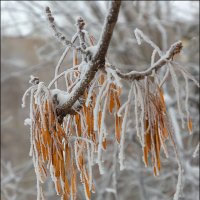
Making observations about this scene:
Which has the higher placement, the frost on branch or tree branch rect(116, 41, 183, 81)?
tree branch rect(116, 41, 183, 81)

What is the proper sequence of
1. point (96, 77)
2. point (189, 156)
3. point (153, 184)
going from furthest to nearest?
point (153, 184) → point (189, 156) → point (96, 77)

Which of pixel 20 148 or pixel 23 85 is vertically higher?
pixel 23 85

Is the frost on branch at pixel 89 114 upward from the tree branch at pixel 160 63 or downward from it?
downward

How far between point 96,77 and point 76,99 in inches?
4.2

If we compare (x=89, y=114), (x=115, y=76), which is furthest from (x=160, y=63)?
(x=89, y=114)

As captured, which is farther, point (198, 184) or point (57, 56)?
point (57, 56)

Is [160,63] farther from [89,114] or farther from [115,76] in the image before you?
[89,114]

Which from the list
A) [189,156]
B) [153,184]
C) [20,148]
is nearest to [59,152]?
[189,156]

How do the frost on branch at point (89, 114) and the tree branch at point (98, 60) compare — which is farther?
the frost on branch at point (89, 114)

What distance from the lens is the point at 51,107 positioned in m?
1.25

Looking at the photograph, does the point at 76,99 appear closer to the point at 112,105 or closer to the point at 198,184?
the point at 112,105

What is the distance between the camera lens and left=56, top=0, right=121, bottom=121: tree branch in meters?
1.04

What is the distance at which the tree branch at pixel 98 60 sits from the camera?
3.40 ft

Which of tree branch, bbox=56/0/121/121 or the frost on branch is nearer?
tree branch, bbox=56/0/121/121
